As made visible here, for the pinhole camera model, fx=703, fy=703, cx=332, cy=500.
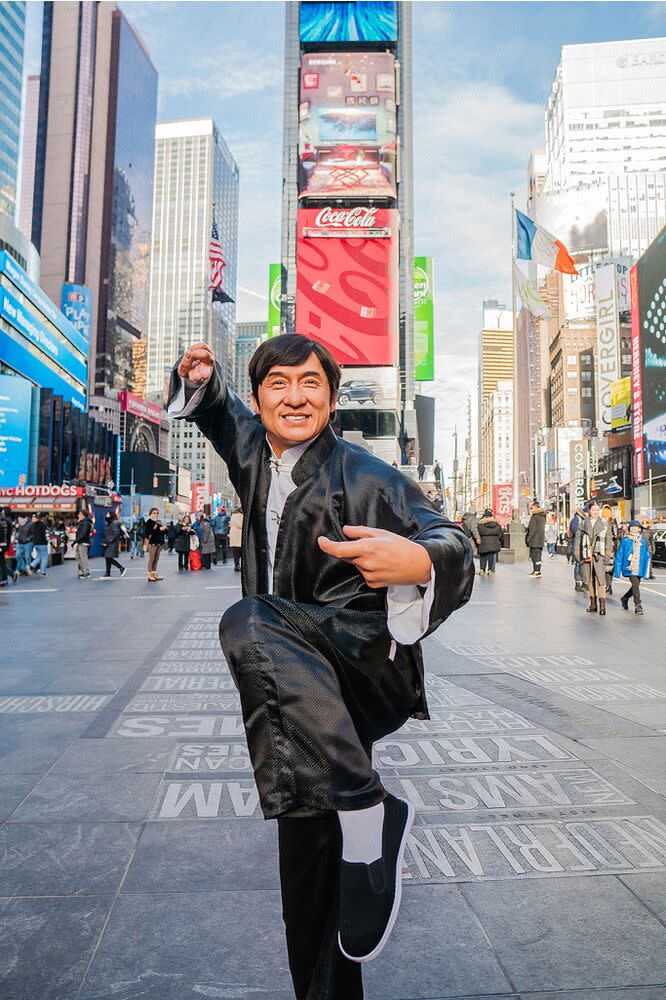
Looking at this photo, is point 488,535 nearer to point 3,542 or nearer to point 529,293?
point 529,293

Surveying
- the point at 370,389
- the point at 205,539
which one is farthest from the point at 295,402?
the point at 370,389

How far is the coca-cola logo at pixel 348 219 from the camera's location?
52.8 metres

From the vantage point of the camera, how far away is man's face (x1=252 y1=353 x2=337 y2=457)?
180cm

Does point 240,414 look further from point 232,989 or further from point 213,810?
point 213,810

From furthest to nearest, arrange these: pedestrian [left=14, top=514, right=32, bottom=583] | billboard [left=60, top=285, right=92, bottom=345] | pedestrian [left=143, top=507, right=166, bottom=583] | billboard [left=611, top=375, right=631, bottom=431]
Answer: billboard [left=60, top=285, right=92, bottom=345] → billboard [left=611, top=375, right=631, bottom=431] → pedestrian [left=14, top=514, right=32, bottom=583] → pedestrian [left=143, top=507, right=166, bottom=583]

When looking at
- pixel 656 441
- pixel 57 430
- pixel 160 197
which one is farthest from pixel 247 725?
pixel 160 197

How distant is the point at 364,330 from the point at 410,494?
172 feet

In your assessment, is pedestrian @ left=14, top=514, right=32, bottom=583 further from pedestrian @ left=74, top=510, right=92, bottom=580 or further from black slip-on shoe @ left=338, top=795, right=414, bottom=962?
black slip-on shoe @ left=338, top=795, right=414, bottom=962

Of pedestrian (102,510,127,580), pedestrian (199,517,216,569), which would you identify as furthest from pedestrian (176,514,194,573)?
→ pedestrian (102,510,127,580)

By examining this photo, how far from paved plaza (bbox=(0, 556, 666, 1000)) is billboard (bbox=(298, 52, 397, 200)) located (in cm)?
5315

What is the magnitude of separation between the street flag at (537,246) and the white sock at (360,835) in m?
21.4

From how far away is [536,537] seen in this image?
1902 cm

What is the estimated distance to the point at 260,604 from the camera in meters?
1.50

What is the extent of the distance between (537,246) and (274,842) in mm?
21395
